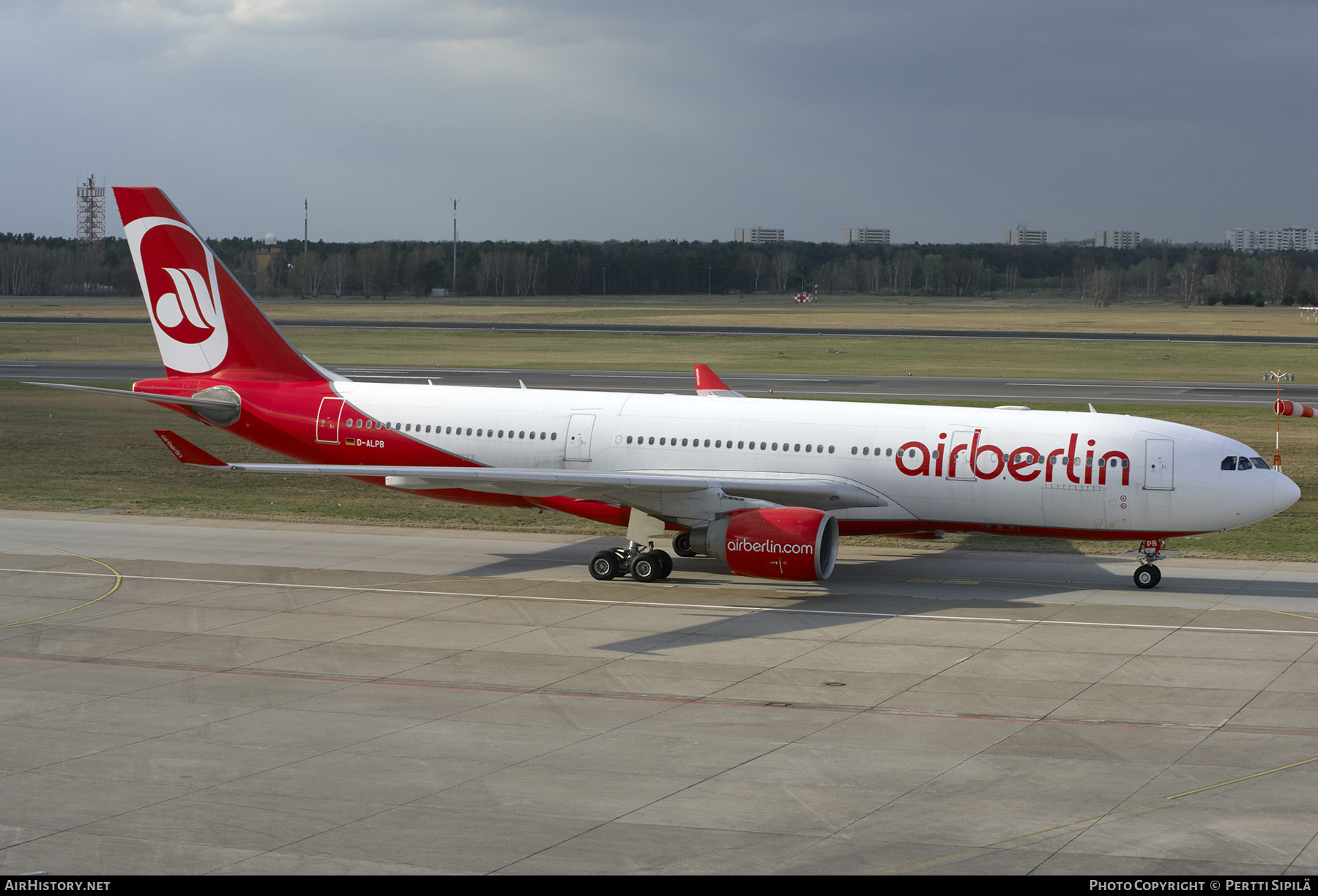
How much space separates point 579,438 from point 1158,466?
13.6 meters

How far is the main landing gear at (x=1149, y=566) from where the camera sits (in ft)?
95.6

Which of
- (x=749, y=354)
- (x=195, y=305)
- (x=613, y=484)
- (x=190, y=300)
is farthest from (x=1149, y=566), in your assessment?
(x=749, y=354)

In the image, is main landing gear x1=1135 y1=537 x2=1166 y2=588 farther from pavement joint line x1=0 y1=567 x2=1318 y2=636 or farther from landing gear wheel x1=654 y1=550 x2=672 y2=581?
landing gear wheel x1=654 y1=550 x2=672 y2=581

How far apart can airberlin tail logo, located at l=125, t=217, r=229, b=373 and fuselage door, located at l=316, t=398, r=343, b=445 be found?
3.57 metres

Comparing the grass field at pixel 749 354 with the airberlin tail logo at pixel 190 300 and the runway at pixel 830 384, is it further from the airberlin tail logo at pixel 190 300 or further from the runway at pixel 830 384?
the airberlin tail logo at pixel 190 300

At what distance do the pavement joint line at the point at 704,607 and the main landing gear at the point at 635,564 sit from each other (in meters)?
0.62

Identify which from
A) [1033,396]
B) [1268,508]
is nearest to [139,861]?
[1268,508]

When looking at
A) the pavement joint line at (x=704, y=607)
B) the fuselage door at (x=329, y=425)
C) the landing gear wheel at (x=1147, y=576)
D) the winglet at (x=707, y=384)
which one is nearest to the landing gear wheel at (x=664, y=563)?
the pavement joint line at (x=704, y=607)

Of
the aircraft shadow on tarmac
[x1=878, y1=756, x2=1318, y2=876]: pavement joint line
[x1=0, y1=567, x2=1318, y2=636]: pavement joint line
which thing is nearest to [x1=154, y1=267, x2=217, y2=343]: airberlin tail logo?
[x1=0, y1=567, x2=1318, y2=636]: pavement joint line

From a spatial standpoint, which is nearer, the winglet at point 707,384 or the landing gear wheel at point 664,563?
the landing gear wheel at point 664,563

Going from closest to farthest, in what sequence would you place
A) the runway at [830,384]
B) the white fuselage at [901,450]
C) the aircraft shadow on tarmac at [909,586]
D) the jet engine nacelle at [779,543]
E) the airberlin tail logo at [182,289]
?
the aircraft shadow on tarmac at [909,586] → the jet engine nacelle at [779,543] → the white fuselage at [901,450] → the airberlin tail logo at [182,289] → the runway at [830,384]

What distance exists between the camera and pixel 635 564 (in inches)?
1186

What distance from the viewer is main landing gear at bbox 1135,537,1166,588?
29.1 meters

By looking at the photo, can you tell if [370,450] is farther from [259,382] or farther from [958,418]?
[958,418]
